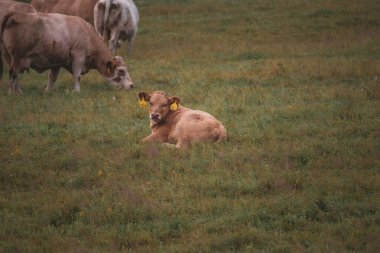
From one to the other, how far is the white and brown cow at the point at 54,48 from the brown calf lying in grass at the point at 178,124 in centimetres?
491

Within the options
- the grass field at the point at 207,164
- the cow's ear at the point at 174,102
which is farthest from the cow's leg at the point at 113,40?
the cow's ear at the point at 174,102

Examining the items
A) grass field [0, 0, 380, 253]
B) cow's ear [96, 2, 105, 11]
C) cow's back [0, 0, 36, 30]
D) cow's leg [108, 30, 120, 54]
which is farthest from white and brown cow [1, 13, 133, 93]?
cow's ear [96, 2, 105, 11]

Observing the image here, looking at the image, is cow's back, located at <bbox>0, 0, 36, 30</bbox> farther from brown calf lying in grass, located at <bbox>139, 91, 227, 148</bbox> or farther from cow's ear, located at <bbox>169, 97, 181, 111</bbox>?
cow's ear, located at <bbox>169, 97, 181, 111</bbox>

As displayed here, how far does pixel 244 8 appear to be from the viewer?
104 ft

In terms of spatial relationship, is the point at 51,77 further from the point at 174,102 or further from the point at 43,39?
the point at 174,102

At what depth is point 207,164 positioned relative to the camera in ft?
31.0

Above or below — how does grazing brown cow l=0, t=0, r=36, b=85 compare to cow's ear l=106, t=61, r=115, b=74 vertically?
above

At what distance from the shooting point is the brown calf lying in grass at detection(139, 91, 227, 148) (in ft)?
Result: 34.2

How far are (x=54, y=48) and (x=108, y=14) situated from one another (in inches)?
228

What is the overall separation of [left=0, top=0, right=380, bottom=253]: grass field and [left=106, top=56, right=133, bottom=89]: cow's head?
0.31m

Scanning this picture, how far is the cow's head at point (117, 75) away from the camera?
54.5ft

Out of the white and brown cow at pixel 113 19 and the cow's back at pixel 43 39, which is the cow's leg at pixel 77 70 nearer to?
the cow's back at pixel 43 39

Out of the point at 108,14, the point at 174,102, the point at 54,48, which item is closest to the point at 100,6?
the point at 108,14

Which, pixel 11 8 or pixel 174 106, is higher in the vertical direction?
pixel 11 8
